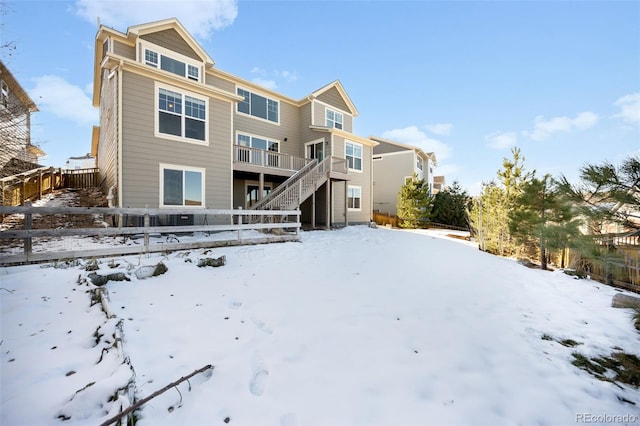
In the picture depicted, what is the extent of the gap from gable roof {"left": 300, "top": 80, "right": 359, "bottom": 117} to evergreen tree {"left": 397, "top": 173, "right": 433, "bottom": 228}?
276 inches

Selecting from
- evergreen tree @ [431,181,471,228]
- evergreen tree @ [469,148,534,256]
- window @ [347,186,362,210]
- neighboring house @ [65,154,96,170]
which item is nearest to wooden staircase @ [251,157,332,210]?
window @ [347,186,362,210]

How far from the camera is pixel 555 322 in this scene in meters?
3.97

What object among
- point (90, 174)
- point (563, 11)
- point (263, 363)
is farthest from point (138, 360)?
point (90, 174)

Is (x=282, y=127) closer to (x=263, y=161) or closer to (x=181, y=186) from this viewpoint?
(x=263, y=161)

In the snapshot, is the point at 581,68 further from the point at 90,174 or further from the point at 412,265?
the point at 90,174

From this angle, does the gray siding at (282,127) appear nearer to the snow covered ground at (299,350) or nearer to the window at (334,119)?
the window at (334,119)

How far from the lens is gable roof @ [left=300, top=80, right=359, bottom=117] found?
15.9m

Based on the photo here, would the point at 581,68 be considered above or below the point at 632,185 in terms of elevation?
above

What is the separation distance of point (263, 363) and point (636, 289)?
30.2 ft

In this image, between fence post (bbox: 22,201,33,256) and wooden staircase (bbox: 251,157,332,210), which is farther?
wooden staircase (bbox: 251,157,332,210)

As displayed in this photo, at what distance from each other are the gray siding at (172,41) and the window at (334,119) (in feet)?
26.4

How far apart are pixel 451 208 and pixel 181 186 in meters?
20.4

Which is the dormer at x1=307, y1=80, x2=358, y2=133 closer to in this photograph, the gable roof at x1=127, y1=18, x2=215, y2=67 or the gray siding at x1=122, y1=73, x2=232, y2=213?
the gable roof at x1=127, y1=18, x2=215, y2=67

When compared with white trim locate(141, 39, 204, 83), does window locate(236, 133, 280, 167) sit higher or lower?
lower
